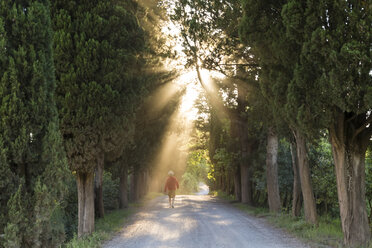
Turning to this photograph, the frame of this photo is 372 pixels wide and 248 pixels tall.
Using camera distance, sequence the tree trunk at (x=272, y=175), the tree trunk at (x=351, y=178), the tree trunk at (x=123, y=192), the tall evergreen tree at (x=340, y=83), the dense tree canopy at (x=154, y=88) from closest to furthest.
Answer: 1. the dense tree canopy at (x=154, y=88)
2. the tall evergreen tree at (x=340, y=83)
3. the tree trunk at (x=351, y=178)
4. the tree trunk at (x=272, y=175)
5. the tree trunk at (x=123, y=192)

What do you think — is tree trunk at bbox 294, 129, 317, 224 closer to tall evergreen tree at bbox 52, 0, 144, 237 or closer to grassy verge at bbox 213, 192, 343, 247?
grassy verge at bbox 213, 192, 343, 247

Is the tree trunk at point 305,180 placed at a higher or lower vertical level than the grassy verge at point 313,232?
higher

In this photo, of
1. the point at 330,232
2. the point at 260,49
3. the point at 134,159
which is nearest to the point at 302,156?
the point at 330,232

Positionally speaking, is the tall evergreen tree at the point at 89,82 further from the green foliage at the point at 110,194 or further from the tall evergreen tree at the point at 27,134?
the green foliage at the point at 110,194

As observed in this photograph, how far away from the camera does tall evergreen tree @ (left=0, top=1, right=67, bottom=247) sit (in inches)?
236

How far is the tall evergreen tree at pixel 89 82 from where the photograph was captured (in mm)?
9914

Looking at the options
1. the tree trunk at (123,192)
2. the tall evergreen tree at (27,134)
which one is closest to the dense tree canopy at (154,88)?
the tall evergreen tree at (27,134)

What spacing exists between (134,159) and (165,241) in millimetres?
11160

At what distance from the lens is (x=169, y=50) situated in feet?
46.0

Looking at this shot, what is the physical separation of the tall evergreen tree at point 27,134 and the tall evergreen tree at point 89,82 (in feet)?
10.2

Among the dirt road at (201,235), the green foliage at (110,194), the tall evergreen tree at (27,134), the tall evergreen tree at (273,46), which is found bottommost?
the dirt road at (201,235)

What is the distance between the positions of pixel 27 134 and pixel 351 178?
6.87 metres

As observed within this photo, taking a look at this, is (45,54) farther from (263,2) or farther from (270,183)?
(270,183)

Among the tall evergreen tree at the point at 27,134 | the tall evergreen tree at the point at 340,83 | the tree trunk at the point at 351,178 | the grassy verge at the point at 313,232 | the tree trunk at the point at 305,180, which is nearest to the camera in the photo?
the tall evergreen tree at the point at 27,134
